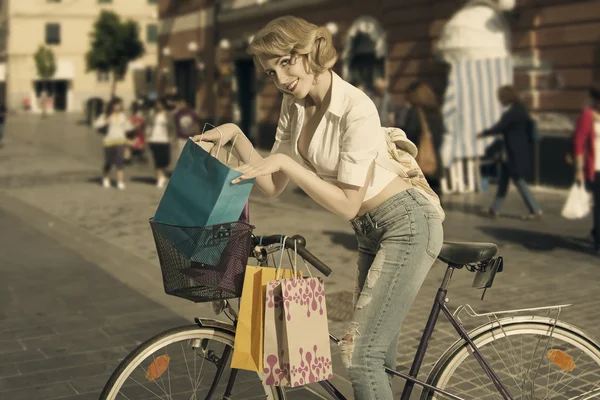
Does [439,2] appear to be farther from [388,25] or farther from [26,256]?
[26,256]

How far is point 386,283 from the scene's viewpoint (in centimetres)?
278

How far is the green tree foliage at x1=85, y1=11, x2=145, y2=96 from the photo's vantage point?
57.1 m

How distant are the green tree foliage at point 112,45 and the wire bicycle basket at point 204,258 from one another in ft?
183

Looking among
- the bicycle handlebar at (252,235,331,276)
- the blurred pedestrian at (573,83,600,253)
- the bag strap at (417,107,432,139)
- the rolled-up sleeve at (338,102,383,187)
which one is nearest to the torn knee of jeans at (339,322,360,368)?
the bicycle handlebar at (252,235,331,276)

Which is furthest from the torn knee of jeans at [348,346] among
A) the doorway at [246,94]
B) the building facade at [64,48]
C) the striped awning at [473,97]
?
the building facade at [64,48]

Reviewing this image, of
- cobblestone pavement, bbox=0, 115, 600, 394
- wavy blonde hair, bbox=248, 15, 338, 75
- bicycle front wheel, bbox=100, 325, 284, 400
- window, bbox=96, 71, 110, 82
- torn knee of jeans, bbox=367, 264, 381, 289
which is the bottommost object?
cobblestone pavement, bbox=0, 115, 600, 394

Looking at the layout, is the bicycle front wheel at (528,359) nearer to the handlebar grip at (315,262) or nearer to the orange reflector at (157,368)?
the handlebar grip at (315,262)

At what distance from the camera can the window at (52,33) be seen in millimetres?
63375

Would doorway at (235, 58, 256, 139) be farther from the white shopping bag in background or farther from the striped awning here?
the white shopping bag in background

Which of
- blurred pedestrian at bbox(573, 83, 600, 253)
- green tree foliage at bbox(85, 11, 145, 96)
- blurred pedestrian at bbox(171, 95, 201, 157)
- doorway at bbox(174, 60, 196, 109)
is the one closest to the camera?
blurred pedestrian at bbox(573, 83, 600, 253)

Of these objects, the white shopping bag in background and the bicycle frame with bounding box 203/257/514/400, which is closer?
the bicycle frame with bounding box 203/257/514/400

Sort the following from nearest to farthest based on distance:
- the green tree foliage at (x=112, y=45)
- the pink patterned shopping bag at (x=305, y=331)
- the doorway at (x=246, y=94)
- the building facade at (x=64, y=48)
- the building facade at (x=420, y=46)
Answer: the pink patterned shopping bag at (x=305, y=331) < the building facade at (x=420, y=46) < the doorway at (x=246, y=94) < the green tree foliage at (x=112, y=45) < the building facade at (x=64, y=48)

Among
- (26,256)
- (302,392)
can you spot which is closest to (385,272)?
(302,392)

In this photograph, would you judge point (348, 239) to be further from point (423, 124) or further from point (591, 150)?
point (423, 124)
